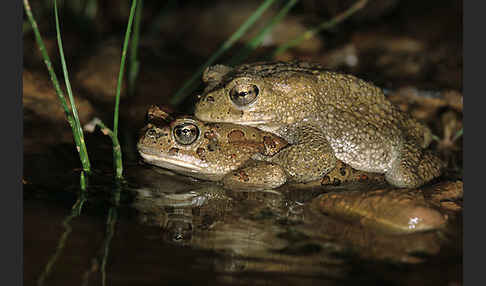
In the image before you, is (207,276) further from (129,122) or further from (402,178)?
(129,122)

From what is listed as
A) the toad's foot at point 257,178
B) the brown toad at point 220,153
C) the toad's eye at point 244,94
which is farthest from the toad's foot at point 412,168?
the toad's eye at point 244,94

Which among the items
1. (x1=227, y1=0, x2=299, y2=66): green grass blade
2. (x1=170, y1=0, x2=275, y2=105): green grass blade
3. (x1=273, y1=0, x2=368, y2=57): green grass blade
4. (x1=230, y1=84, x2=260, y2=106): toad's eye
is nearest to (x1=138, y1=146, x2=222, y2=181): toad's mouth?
(x1=230, y1=84, x2=260, y2=106): toad's eye

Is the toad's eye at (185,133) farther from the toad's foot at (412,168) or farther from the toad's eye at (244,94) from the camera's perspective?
the toad's foot at (412,168)

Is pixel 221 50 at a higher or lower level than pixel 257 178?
higher

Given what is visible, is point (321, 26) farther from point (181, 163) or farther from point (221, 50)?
point (181, 163)

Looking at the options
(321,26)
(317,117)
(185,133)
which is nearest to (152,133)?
(185,133)

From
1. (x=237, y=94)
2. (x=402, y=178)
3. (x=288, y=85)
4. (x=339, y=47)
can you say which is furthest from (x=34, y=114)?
(x=339, y=47)

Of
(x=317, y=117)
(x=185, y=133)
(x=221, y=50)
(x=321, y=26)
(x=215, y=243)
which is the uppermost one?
(x=321, y=26)
